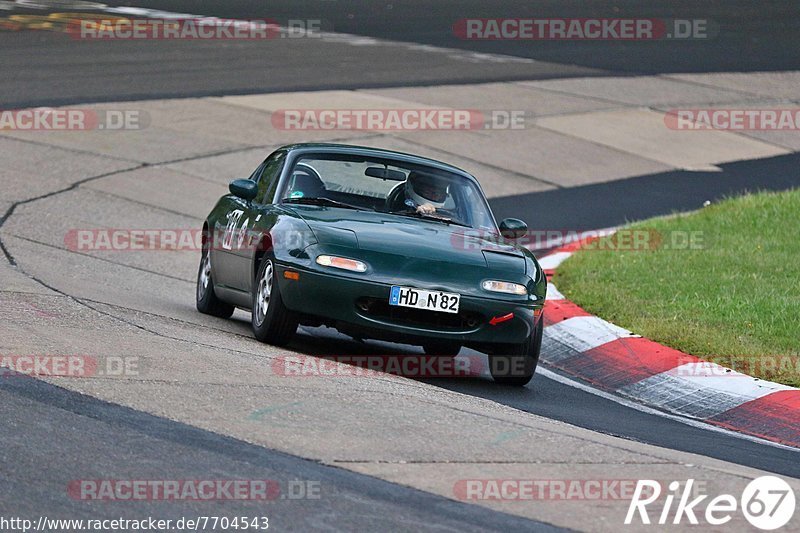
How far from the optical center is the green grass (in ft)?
31.5

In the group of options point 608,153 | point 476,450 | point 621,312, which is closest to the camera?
point 476,450

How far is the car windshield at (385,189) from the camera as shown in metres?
9.70

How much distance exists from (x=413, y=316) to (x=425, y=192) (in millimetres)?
1681

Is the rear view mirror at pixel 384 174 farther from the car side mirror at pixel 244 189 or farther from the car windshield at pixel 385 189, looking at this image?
the car side mirror at pixel 244 189

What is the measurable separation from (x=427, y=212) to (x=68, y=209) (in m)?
5.73

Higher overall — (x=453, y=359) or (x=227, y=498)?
(x=227, y=498)

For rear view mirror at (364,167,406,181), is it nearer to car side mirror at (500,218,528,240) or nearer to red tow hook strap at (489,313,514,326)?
car side mirror at (500,218,528,240)

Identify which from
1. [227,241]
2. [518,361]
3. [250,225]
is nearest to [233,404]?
[518,361]

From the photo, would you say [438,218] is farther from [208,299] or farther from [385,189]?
[208,299]

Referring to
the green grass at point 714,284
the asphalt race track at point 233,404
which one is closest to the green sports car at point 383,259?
the asphalt race track at point 233,404

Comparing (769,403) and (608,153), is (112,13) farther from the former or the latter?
(769,403)

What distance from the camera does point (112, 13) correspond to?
1088 inches

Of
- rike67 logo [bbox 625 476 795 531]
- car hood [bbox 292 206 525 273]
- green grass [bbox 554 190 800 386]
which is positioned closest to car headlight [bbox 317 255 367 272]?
car hood [bbox 292 206 525 273]

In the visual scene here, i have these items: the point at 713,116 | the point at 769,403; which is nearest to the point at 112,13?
the point at 713,116
